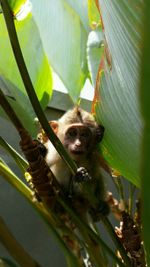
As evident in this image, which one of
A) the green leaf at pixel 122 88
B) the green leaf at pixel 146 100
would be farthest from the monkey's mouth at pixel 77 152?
the green leaf at pixel 146 100

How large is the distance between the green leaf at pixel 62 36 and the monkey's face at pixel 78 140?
22cm

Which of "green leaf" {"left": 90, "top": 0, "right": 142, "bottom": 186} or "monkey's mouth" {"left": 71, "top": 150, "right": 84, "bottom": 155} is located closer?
"green leaf" {"left": 90, "top": 0, "right": 142, "bottom": 186}

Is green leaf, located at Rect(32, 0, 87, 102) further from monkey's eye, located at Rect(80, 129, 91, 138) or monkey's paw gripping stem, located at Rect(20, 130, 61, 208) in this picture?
monkey's paw gripping stem, located at Rect(20, 130, 61, 208)

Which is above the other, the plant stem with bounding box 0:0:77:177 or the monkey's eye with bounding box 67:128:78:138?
the plant stem with bounding box 0:0:77:177

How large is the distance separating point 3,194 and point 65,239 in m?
1.01

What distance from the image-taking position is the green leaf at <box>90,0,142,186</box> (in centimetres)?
32

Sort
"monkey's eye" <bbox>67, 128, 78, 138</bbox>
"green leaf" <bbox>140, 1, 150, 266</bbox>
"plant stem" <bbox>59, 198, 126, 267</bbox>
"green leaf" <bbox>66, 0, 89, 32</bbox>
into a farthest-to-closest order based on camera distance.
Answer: "monkey's eye" <bbox>67, 128, 78, 138</bbox>
"green leaf" <bbox>66, 0, 89, 32</bbox>
"plant stem" <bbox>59, 198, 126, 267</bbox>
"green leaf" <bbox>140, 1, 150, 266</bbox>

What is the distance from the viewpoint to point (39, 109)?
642 millimetres

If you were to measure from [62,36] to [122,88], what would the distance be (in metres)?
0.53

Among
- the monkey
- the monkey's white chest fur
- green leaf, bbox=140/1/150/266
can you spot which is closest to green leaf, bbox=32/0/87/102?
the monkey

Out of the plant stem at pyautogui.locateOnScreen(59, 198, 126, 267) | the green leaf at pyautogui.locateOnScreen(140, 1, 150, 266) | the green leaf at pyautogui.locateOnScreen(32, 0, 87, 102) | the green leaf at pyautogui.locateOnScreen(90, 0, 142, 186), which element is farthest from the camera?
the green leaf at pyautogui.locateOnScreen(32, 0, 87, 102)

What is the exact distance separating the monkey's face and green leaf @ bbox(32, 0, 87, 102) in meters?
0.22

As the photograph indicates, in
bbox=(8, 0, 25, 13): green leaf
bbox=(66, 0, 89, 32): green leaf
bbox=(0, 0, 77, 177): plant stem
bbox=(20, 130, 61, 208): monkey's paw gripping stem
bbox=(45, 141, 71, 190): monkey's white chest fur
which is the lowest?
bbox=(45, 141, 71, 190): monkey's white chest fur

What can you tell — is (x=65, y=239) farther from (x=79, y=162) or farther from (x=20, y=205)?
(x=20, y=205)
